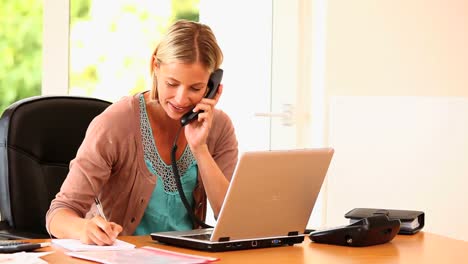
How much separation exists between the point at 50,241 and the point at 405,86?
2.54 metres

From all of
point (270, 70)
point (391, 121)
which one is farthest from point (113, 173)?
point (391, 121)

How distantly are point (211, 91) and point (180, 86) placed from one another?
11 cm

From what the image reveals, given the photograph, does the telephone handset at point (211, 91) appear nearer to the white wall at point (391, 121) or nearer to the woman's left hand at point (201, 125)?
the woman's left hand at point (201, 125)

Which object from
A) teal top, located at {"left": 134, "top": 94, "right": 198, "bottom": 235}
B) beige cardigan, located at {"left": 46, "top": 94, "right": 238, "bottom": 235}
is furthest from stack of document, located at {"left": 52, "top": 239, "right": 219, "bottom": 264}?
teal top, located at {"left": 134, "top": 94, "right": 198, "bottom": 235}

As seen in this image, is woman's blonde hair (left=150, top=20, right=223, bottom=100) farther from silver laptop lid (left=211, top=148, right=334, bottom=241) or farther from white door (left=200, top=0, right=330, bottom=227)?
white door (left=200, top=0, right=330, bottom=227)

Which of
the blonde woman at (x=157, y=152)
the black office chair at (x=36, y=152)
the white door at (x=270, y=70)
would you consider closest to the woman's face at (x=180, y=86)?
the blonde woman at (x=157, y=152)

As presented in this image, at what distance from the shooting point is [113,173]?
2420mm

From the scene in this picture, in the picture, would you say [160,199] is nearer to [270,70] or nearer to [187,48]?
[187,48]

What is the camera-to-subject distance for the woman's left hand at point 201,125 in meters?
2.40

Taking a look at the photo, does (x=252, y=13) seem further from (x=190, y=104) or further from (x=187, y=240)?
(x=187, y=240)

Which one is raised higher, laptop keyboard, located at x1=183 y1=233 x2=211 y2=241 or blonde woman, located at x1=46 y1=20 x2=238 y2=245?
blonde woman, located at x1=46 y1=20 x2=238 y2=245

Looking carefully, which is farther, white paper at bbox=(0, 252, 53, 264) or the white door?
the white door

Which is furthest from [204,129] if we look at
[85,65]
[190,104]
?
[85,65]

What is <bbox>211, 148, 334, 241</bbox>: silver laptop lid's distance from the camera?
1918 mm
